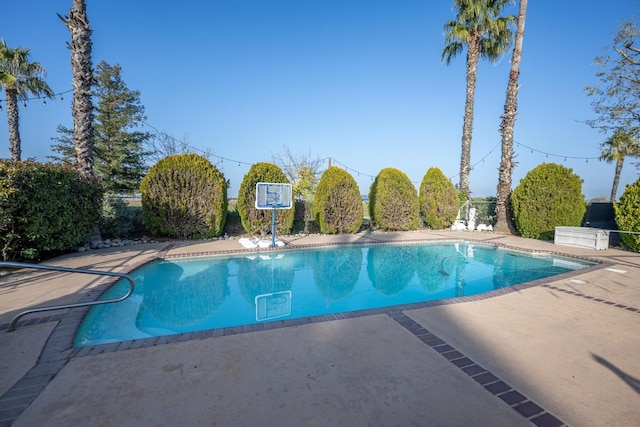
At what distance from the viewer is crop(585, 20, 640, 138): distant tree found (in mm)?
9820

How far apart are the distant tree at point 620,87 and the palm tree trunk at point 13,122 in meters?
26.0

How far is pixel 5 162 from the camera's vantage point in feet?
16.5

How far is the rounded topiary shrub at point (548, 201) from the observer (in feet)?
31.4

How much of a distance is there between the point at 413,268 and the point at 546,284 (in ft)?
8.96

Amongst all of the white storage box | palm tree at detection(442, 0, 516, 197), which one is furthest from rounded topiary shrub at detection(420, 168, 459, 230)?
the white storage box

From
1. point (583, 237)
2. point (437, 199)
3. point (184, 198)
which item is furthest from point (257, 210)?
point (583, 237)

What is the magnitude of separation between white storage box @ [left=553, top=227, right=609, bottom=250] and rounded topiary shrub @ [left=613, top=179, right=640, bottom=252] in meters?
0.43

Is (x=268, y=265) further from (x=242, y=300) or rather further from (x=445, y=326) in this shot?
(x=445, y=326)

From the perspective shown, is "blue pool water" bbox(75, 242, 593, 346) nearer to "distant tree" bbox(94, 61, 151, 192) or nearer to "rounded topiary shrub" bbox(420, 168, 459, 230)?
"rounded topiary shrub" bbox(420, 168, 459, 230)

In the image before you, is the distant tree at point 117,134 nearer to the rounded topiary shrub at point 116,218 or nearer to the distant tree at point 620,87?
the rounded topiary shrub at point 116,218

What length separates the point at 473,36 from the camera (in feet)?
42.0

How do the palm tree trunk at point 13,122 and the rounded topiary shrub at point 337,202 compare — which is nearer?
the rounded topiary shrub at point 337,202

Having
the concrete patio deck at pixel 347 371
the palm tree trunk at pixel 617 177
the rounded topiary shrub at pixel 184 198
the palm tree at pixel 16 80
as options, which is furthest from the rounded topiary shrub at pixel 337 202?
the palm tree trunk at pixel 617 177

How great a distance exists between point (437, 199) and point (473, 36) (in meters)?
7.55
